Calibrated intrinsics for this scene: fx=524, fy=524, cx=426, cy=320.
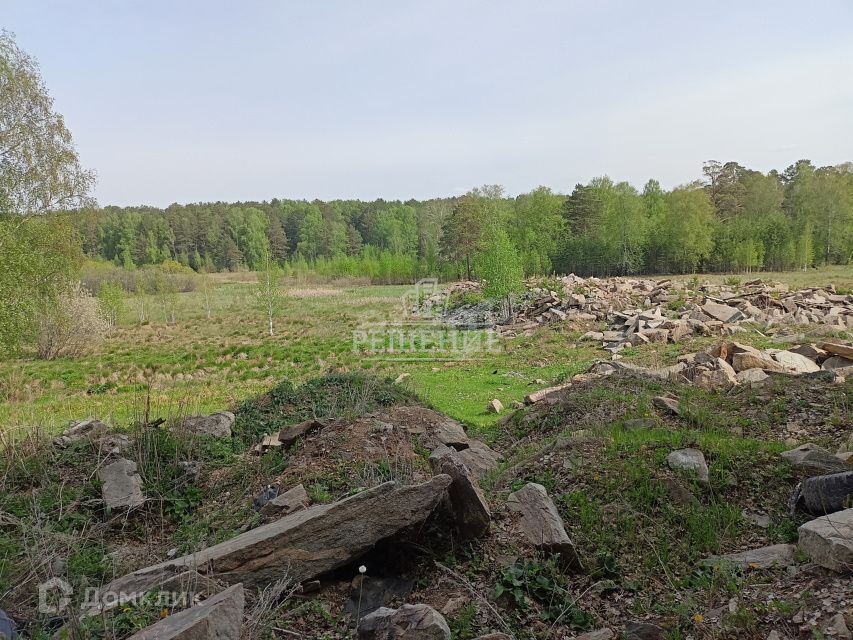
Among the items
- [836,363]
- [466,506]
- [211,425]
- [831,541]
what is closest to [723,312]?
[836,363]

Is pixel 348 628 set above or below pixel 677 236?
below

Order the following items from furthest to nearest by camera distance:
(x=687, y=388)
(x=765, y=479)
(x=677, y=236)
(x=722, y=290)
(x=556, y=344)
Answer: (x=677, y=236) → (x=722, y=290) → (x=556, y=344) → (x=687, y=388) → (x=765, y=479)

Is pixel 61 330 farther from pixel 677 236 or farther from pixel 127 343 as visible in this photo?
pixel 677 236

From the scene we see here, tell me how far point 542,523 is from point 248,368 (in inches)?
718

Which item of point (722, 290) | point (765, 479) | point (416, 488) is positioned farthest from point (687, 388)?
point (722, 290)

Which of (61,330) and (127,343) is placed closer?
(61,330)

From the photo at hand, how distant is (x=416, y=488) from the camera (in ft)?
14.9

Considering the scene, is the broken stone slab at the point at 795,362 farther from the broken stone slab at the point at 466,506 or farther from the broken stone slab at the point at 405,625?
the broken stone slab at the point at 405,625

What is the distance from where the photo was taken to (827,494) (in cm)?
460

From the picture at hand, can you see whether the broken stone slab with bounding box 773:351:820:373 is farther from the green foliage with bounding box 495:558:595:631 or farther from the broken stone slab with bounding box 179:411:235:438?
the broken stone slab with bounding box 179:411:235:438

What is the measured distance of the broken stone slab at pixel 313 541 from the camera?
4.12m

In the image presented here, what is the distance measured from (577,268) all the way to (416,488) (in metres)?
52.5

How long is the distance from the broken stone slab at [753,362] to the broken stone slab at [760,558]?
7970mm

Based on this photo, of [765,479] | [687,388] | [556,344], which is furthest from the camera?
[556,344]
